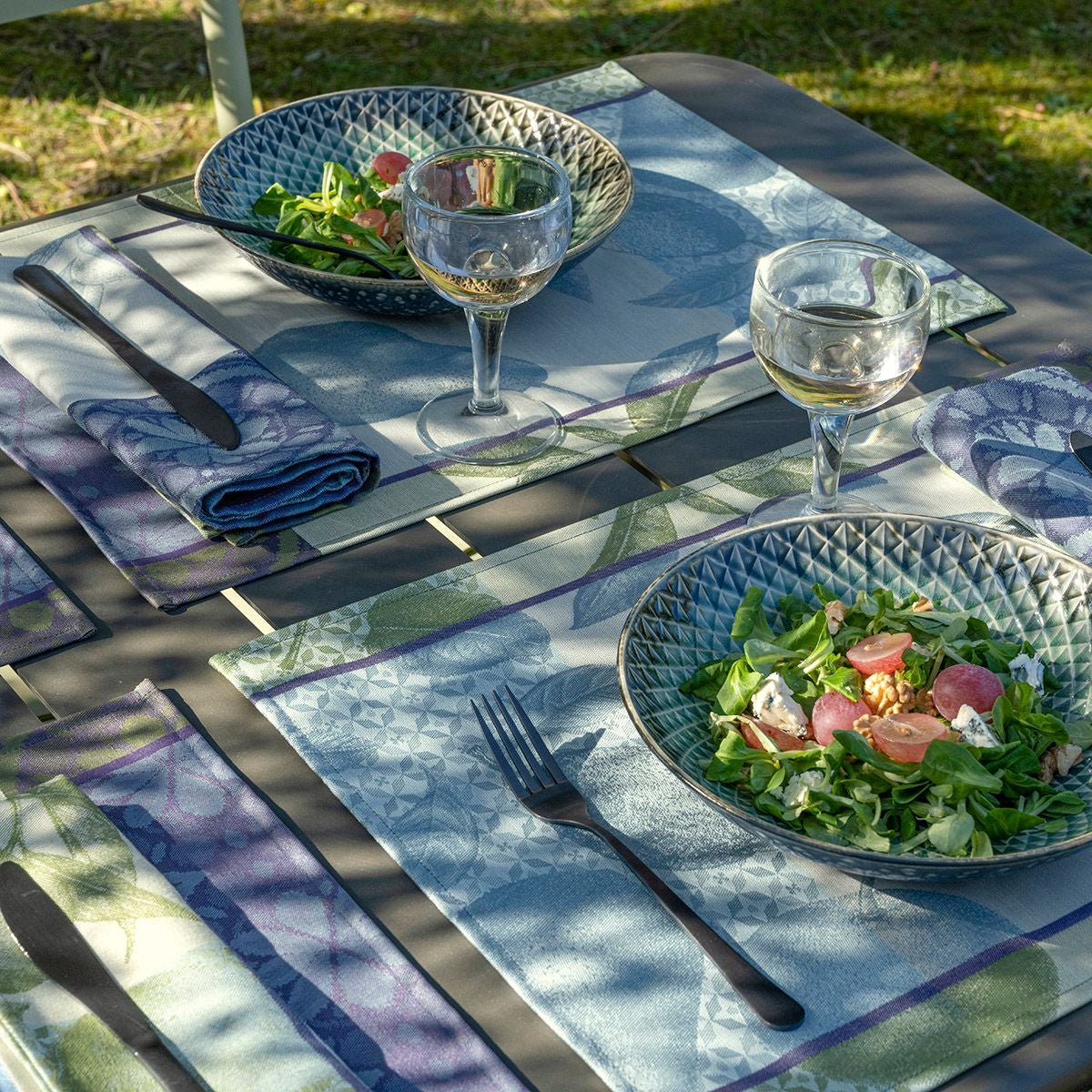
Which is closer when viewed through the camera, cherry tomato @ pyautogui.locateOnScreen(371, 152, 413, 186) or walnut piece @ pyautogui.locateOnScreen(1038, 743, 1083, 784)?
walnut piece @ pyautogui.locateOnScreen(1038, 743, 1083, 784)

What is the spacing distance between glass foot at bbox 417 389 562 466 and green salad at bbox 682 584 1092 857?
13.3 inches

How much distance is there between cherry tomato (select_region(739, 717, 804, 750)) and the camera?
0.86 m

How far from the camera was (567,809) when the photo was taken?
89 centimetres

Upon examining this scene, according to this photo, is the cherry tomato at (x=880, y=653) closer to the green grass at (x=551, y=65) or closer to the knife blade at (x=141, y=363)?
the knife blade at (x=141, y=363)

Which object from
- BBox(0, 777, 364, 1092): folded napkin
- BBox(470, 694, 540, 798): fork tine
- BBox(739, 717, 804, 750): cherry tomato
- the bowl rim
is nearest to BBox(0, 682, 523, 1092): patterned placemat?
BBox(0, 777, 364, 1092): folded napkin

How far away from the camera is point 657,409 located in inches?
49.6

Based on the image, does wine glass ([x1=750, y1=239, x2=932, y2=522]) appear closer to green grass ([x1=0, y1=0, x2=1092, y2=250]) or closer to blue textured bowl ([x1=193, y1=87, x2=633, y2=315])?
blue textured bowl ([x1=193, y1=87, x2=633, y2=315])

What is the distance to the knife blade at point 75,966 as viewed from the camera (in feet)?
2.44

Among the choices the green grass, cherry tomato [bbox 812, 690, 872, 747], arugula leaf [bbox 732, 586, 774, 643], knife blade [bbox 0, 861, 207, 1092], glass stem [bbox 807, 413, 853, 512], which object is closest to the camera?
knife blade [bbox 0, 861, 207, 1092]

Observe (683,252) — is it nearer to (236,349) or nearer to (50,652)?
(236,349)

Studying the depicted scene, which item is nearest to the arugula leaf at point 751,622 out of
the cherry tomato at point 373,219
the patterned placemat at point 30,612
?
the patterned placemat at point 30,612

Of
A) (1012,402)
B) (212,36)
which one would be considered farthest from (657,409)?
(212,36)

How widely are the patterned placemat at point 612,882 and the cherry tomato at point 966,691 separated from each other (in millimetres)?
100

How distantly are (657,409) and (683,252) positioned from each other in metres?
0.27
